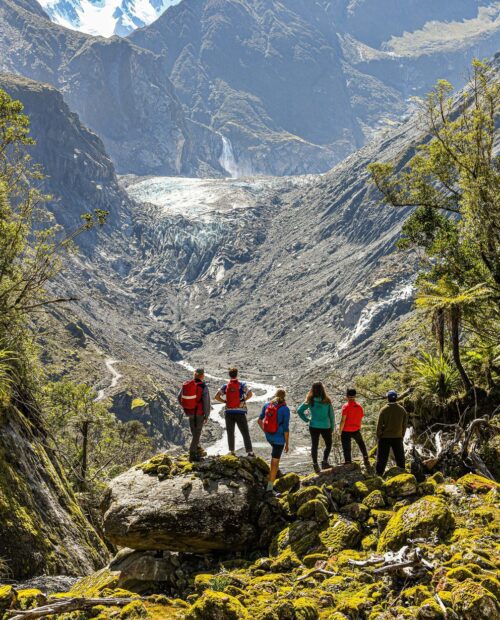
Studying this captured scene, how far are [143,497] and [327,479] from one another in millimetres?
4413

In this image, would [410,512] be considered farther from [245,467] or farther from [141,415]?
[141,415]

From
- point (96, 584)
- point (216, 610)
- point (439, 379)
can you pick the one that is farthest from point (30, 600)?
point (439, 379)

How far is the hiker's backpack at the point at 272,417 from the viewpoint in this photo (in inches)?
516

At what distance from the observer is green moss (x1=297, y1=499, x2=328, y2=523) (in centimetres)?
1096

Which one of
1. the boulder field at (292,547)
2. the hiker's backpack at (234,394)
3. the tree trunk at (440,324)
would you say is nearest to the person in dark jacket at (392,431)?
the boulder field at (292,547)

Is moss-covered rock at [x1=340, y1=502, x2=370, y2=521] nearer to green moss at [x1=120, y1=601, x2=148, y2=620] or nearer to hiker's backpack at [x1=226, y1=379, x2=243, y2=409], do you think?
hiker's backpack at [x1=226, y1=379, x2=243, y2=409]

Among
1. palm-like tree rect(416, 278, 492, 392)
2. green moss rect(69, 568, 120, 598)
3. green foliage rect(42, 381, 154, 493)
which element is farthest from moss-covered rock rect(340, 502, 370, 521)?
green foliage rect(42, 381, 154, 493)

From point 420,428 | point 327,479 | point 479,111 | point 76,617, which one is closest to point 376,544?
point 327,479

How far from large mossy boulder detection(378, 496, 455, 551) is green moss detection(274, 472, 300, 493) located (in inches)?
141

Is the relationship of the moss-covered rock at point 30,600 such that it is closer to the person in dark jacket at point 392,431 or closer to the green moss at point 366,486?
the green moss at point 366,486

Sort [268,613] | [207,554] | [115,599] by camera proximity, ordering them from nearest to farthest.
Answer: [268,613] < [115,599] < [207,554]

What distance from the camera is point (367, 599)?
7.93 metres

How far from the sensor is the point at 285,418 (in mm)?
13227

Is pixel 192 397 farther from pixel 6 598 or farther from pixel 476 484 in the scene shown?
pixel 476 484
